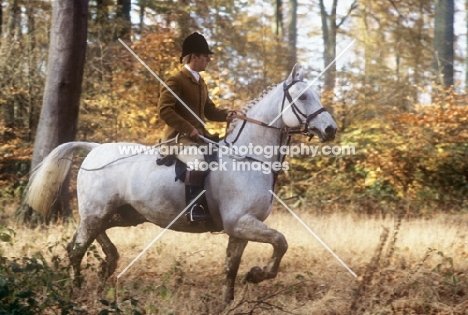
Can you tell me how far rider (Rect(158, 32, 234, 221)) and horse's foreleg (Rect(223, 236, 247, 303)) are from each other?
1.44 feet

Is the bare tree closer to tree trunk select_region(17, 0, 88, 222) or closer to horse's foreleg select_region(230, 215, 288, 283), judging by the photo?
tree trunk select_region(17, 0, 88, 222)

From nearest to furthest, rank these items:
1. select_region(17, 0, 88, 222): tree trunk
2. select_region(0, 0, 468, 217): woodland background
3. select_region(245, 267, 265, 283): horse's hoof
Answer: select_region(245, 267, 265, 283): horse's hoof, select_region(17, 0, 88, 222): tree trunk, select_region(0, 0, 468, 217): woodland background

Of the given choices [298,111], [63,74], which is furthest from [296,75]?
[63,74]

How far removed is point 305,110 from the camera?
19.0ft

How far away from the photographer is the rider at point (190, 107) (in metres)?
6.02

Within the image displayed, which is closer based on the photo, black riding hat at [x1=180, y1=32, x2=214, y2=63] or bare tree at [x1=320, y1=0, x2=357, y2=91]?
black riding hat at [x1=180, y1=32, x2=214, y2=63]

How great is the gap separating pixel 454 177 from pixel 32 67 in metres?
10.2

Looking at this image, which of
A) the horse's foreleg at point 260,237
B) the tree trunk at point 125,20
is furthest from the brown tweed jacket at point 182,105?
the tree trunk at point 125,20

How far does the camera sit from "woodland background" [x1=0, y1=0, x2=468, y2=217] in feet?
39.2

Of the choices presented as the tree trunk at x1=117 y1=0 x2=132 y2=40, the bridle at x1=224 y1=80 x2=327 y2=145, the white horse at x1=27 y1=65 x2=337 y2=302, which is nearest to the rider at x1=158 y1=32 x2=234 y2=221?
the white horse at x1=27 y1=65 x2=337 y2=302

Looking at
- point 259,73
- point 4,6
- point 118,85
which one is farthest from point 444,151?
point 4,6

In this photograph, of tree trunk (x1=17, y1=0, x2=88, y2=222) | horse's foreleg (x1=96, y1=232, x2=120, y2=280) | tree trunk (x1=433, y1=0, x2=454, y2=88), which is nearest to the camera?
horse's foreleg (x1=96, y1=232, x2=120, y2=280)

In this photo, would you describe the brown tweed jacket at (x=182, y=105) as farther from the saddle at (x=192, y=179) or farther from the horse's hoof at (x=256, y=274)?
the horse's hoof at (x=256, y=274)

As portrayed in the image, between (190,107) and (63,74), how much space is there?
12.8 feet
